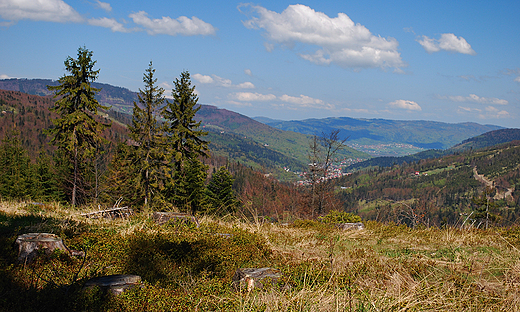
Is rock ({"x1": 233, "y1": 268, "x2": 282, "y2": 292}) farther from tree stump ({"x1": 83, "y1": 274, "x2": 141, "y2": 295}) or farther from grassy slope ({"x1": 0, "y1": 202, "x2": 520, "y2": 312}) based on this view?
tree stump ({"x1": 83, "y1": 274, "x2": 141, "y2": 295})

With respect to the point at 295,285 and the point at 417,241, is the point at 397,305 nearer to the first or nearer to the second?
the point at 295,285

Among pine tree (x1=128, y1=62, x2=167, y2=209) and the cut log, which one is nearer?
the cut log

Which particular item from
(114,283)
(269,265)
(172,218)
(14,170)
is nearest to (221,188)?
(172,218)

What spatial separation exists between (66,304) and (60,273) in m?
1.41

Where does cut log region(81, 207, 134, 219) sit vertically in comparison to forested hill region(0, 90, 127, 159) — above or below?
→ above

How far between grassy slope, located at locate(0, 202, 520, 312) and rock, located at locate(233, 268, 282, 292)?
0.52 feet

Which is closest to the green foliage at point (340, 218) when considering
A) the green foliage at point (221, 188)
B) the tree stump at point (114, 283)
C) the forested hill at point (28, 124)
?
the tree stump at point (114, 283)

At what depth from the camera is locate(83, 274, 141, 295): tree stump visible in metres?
3.74

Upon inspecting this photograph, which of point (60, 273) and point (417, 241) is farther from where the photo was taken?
A: point (417, 241)

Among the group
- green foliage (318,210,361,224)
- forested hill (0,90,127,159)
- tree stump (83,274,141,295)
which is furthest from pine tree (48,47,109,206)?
forested hill (0,90,127,159)

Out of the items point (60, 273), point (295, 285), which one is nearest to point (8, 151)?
point (60, 273)

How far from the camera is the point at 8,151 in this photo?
132 feet

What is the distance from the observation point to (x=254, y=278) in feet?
14.9

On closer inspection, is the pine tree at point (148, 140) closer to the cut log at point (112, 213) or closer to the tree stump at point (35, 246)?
the cut log at point (112, 213)
